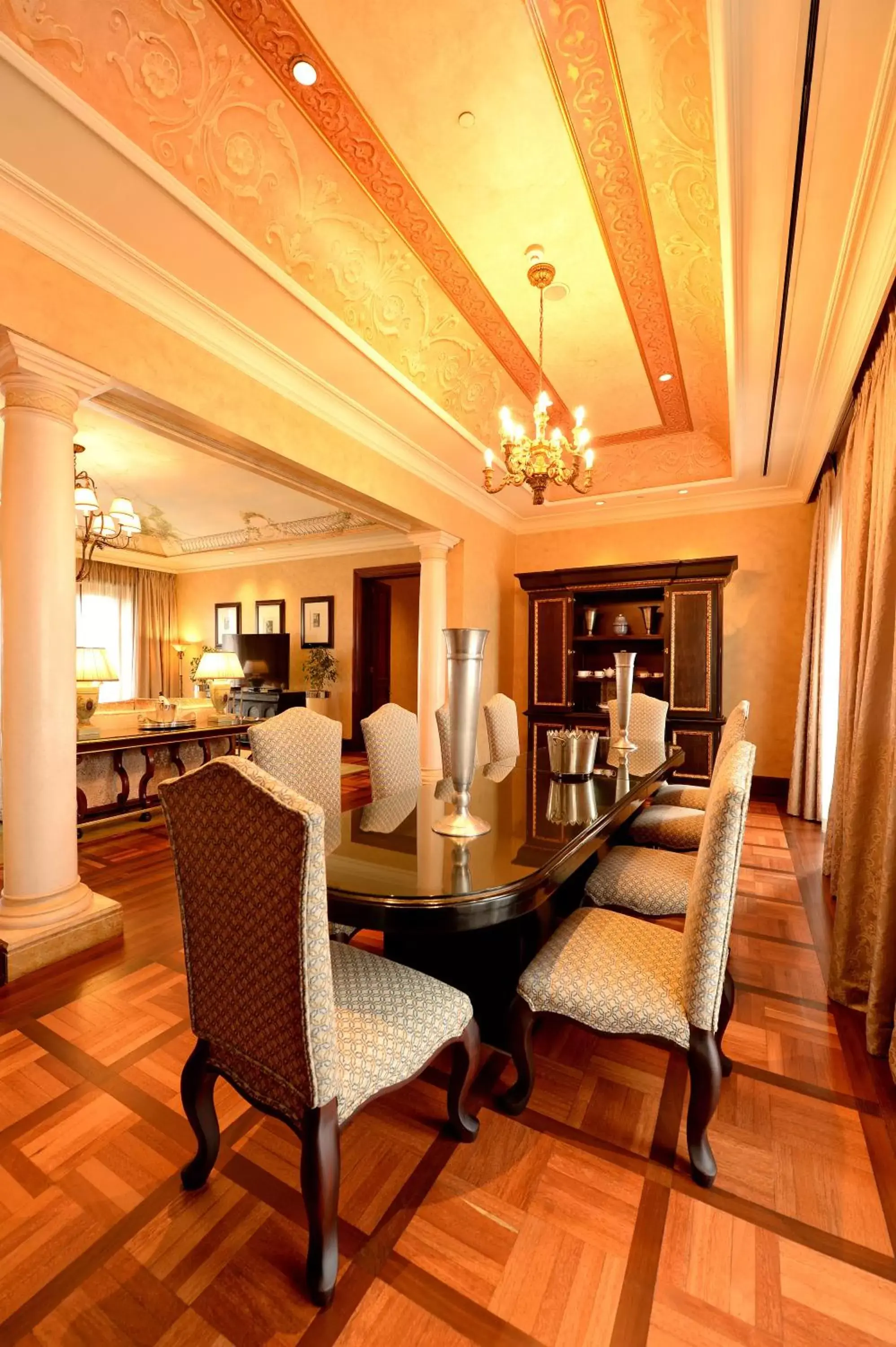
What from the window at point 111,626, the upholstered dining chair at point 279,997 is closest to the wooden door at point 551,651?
the upholstered dining chair at point 279,997

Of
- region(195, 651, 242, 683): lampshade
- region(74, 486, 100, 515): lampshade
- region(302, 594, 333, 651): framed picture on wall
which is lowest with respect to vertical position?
region(195, 651, 242, 683): lampshade

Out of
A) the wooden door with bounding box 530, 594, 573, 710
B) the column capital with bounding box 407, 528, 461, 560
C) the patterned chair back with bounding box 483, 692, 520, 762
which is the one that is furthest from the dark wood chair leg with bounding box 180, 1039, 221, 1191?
the wooden door with bounding box 530, 594, 573, 710

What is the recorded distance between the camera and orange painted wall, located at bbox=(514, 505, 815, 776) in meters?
4.99

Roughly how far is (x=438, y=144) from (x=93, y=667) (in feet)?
11.1

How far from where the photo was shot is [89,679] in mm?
3621

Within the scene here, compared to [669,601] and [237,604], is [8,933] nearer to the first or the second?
[669,601]

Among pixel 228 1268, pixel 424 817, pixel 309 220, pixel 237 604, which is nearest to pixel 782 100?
pixel 309 220

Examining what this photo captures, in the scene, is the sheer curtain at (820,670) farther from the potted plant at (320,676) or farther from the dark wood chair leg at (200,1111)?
the potted plant at (320,676)

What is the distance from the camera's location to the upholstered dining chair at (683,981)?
1.20m

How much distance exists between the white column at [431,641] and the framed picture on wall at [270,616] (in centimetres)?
363

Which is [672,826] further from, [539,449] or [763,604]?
[763,604]

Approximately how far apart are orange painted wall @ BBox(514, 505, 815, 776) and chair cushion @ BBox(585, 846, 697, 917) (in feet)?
11.7

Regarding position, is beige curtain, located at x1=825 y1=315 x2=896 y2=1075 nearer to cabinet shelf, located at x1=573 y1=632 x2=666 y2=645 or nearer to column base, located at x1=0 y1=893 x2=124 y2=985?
cabinet shelf, located at x1=573 y1=632 x2=666 y2=645

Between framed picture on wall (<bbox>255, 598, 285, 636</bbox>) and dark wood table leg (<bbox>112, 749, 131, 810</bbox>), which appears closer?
dark wood table leg (<bbox>112, 749, 131, 810</bbox>)
